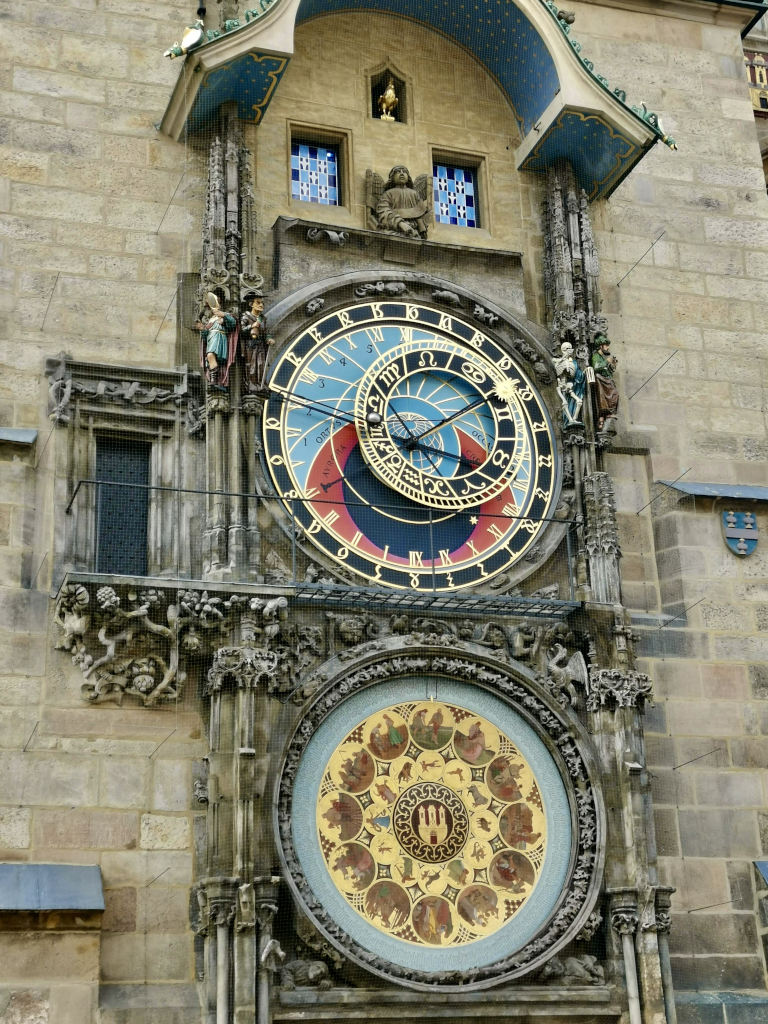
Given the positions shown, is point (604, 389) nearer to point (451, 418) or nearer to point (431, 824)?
point (451, 418)

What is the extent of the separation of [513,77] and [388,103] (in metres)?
0.97

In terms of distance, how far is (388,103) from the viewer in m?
12.7

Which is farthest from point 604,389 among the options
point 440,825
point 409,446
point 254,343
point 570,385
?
point 440,825

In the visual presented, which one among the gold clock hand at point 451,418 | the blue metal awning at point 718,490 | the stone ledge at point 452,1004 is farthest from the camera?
the blue metal awning at point 718,490

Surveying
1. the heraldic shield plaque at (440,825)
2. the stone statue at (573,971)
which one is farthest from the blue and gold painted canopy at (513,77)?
the stone statue at (573,971)

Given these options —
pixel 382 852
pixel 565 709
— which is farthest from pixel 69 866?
pixel 565 709

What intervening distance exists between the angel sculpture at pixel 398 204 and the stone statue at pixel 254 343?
4.44 ft

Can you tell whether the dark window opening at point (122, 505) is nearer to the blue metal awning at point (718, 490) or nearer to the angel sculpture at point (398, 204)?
the angel sculpture at point (398, 204)

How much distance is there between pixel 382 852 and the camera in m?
10.4

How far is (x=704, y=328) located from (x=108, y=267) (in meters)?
4.48

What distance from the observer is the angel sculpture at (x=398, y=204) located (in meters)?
12.1

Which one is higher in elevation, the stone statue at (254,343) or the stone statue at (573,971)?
the stone statue at (254,343)

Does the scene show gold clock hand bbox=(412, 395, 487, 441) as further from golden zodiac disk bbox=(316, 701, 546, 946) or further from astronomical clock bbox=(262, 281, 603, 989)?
golden zodiac disk bbox=(316, 701, 546, 946)

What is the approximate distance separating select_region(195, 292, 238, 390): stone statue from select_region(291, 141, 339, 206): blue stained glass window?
1.40 m
